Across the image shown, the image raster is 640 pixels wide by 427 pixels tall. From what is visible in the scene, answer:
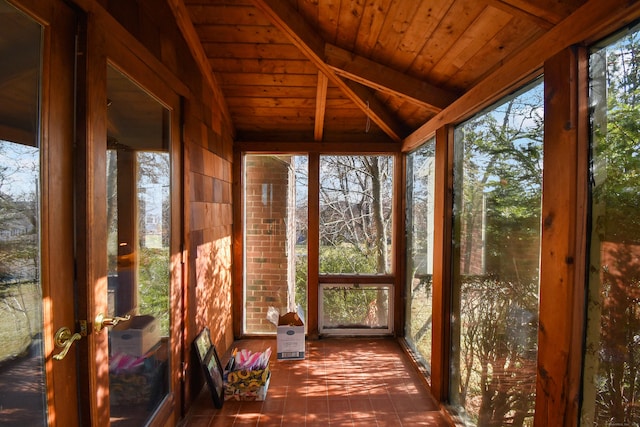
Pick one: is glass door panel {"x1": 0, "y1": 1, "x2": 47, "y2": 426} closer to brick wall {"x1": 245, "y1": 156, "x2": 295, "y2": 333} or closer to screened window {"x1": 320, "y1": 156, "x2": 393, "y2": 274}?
brick wall {"x1": 245, "y1": 156, "x2": 295, "y2": 333}

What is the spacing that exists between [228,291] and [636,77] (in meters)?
3.32

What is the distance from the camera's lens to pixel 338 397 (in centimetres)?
255

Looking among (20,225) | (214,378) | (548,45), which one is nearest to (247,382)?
(214,378)

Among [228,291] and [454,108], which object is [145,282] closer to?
[228,291]

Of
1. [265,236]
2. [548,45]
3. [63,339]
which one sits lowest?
[63,339]

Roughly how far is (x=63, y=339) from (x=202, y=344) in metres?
1.41

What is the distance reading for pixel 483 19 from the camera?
1625 mm

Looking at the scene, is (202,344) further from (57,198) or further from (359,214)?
(359,214)

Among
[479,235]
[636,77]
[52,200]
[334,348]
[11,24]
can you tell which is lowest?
[334,348]

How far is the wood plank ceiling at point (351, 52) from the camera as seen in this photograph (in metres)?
1.68

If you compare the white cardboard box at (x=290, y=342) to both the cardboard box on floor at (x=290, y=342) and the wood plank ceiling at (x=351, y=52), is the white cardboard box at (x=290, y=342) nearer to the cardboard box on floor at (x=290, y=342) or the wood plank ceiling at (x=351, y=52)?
the cardboard box on floor at (x=290, y=342)

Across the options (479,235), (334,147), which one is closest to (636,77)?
(479,235)

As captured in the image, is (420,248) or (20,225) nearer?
(20,225)

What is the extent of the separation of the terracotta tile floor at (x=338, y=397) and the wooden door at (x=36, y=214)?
1.35 metres
